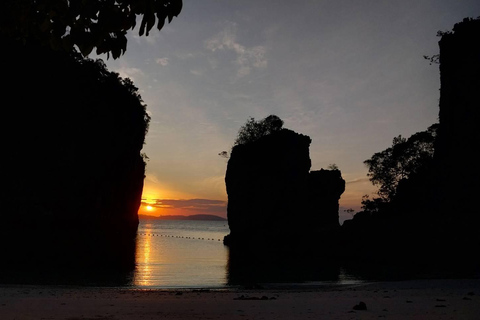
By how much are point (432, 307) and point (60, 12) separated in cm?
1005

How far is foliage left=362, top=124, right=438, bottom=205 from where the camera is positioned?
64.9m

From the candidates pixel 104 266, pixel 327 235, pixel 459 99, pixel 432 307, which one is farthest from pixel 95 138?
pixel 432 307

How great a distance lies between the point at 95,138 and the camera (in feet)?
180

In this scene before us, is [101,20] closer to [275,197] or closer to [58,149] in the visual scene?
[58,149]

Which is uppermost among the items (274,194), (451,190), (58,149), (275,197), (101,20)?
(58,149)

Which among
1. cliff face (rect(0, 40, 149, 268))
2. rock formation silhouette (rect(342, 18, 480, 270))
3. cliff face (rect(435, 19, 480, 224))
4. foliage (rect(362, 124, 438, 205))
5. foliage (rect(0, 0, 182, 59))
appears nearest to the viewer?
foliage (rect(0, 0, 182, 59))

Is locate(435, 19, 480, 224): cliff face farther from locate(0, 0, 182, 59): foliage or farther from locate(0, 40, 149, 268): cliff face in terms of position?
locate(0, 0, 182, 59): foliage

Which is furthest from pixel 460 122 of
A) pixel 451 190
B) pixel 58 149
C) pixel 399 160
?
pixel 58 149

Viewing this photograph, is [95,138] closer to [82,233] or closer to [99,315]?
[82,233]

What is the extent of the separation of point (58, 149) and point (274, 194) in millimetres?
35802

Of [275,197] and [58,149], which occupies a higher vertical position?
[58,149]

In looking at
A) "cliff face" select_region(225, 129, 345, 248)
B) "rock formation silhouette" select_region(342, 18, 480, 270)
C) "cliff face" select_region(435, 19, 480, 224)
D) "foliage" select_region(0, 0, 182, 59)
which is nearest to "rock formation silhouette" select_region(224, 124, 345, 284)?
"cliff face" select_region(225, 129, 345, 248)

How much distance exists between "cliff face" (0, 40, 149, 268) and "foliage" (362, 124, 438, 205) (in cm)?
4434

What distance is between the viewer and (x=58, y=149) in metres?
51.6
